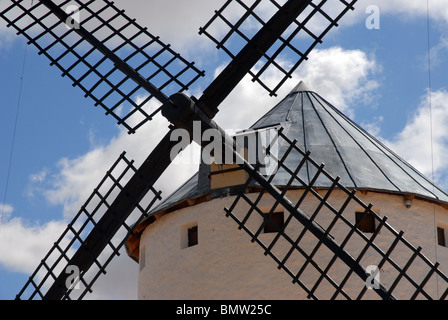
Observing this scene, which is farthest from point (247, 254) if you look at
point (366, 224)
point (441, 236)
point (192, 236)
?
point (441, 236)

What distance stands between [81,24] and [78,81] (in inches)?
21.2

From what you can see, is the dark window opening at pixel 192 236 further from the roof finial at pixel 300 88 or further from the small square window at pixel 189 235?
the roof finial at pixel 300 88

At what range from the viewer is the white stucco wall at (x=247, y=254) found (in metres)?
8.66

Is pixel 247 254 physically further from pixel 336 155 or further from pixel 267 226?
pixel 336 155

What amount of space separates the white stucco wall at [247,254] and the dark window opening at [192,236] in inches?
2.5

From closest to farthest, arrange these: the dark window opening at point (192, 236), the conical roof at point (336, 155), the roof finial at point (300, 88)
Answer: the conical roof at point (336, 155), the dark window opening at point (192, 236), the roof finial at point (300, 88)

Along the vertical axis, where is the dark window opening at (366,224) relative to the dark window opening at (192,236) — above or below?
below

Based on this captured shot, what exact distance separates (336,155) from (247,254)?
141cm

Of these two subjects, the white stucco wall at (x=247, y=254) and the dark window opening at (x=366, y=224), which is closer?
the white stucco wall at (x=247, y=254)

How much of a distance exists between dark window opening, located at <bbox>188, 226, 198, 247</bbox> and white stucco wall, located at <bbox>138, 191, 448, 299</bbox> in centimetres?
6

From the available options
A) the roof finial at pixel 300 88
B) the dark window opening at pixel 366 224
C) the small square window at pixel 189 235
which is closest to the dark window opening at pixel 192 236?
the small square window at pixel 189 235

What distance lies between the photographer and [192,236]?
9383 millimetres

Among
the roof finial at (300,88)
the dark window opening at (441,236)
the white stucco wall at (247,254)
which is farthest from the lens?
the roof finial at (300,88)

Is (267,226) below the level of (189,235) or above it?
below
